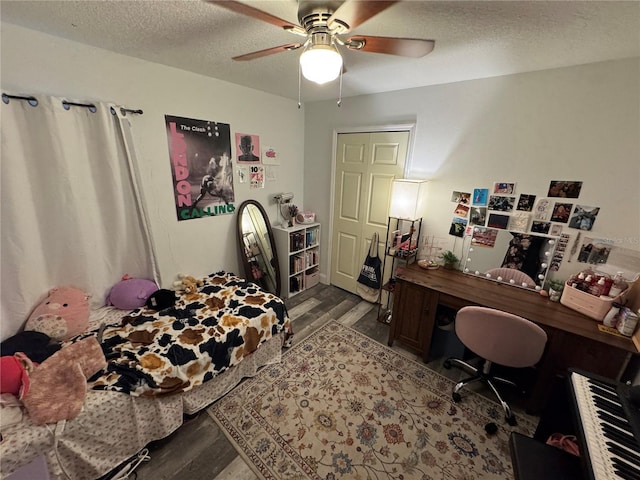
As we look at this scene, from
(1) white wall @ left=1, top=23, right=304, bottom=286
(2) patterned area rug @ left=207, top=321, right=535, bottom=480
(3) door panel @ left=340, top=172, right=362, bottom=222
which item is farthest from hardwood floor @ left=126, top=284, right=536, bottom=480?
(3) door panel @ left=340, top=172, right=362, bottom=222

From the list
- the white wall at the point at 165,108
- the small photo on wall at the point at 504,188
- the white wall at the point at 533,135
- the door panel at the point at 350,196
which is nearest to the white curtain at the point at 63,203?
the white wall at the point at 165,108

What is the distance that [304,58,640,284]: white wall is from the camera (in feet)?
5.40

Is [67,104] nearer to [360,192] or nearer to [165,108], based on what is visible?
[165,108]

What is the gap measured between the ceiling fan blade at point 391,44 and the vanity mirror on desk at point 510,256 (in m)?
1.58

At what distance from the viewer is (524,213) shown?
203 cm

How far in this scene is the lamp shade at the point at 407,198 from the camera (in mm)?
2326

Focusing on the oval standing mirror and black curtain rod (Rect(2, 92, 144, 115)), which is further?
the oval standing mirror

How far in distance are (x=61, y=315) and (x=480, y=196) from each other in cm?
316

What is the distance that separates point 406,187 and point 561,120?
1.11 meters

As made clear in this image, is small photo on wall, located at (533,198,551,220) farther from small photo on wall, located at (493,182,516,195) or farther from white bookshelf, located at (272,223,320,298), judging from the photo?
white bookshelf, located at (272,223,320,298)


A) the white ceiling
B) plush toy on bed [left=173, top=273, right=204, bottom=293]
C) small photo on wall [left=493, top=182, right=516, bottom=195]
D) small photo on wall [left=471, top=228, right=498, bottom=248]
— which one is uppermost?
the white ceiling

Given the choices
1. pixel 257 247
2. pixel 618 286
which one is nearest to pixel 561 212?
pixel 618 286

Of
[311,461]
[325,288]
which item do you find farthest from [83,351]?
[325,288]

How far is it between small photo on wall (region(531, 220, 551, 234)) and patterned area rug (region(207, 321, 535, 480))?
4.38 feet
